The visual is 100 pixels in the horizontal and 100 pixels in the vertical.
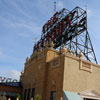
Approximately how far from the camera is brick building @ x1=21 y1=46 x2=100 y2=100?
15935 mm

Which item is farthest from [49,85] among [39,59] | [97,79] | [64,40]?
[64,40]

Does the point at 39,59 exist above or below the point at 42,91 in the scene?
above

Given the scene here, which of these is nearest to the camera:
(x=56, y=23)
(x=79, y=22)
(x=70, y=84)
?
(x=70, y=84)

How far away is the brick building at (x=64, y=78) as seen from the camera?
15.9 m

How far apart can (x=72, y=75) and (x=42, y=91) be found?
4.22 metres

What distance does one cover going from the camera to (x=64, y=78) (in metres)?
15.9

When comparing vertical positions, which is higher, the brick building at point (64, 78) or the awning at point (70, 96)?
the brick building at point (64, 78)

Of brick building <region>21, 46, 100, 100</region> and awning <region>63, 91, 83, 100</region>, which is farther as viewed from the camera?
brick building <region>21, 46, 100, 100</region>

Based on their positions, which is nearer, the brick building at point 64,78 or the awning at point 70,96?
the awning at point 70,96

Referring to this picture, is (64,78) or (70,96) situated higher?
(64,78)

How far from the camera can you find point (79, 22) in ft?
91.9

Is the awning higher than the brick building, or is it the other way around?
the brick building

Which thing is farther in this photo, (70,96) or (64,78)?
(64,78)

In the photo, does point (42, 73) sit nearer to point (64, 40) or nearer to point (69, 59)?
point (69, 59)
